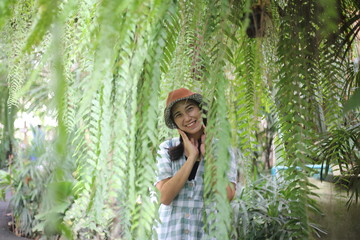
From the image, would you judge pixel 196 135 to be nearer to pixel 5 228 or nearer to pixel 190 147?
pixel 190 147

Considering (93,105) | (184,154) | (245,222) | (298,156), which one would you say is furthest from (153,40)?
(245,222)

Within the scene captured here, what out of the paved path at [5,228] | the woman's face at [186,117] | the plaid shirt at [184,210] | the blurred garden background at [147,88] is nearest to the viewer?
the blurred garden background at [147,88]

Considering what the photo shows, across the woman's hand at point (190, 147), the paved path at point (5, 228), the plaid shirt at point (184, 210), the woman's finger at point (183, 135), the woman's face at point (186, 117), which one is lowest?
the paved path at point (5, 228)

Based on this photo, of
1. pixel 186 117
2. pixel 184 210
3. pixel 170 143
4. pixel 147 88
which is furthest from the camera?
pixel 170 143

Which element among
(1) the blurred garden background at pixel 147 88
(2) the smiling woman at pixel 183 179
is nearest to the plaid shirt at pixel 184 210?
(2) the smiling woman at pixel 183 179

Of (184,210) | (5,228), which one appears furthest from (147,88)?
(5,228)

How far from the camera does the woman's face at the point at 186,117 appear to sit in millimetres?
1121

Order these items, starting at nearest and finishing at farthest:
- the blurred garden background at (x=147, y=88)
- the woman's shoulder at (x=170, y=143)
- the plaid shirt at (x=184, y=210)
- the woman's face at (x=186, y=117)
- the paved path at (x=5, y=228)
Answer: the blurred garden background at (x=147, y=88), the woman's face at (x=186, y=117), the plaid shirt at (x=184, y=210), the woman's shoulder at (x=170, y=143), the paved path at (x=5, y=228)

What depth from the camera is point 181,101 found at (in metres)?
1.12

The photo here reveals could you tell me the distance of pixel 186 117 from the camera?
3.68 ft

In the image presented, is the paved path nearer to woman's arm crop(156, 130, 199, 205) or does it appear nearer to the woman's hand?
woman's arm crop(156, 130, 199, 205)

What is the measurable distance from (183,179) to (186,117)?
0.20 m

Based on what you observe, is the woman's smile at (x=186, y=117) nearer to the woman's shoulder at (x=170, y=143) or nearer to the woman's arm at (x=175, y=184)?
the woman's arm at (x=175, y=184)

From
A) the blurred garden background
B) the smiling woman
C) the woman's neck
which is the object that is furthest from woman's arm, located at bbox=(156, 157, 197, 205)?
the blurred garden background
